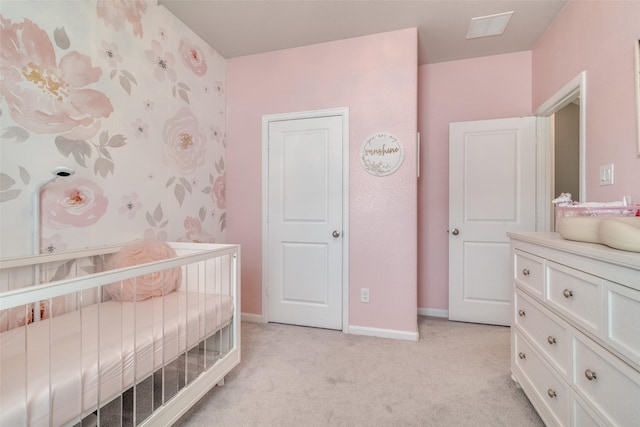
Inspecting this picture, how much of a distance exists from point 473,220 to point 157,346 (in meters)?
2.68

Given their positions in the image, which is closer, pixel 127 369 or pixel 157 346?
pixel 127 369

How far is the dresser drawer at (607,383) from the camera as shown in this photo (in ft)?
2.77

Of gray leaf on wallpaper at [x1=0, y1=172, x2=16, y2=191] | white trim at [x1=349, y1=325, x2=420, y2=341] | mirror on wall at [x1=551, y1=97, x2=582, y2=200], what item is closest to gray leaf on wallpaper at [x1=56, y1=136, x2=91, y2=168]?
gray leaf on wallpaper at [x1=0, y1=172, x2=16, y2=191]

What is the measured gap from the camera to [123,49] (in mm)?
1849

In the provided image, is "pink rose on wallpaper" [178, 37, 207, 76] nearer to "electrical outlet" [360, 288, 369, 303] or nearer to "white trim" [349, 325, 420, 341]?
"electrical outlet" [360, 288, 369, 303]

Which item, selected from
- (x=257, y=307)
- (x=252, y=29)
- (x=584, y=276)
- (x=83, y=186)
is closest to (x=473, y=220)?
(x=584, y=276)

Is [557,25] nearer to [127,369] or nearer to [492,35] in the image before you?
[492,35]

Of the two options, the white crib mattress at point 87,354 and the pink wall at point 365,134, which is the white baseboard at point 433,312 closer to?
the pink wall at point 365,134

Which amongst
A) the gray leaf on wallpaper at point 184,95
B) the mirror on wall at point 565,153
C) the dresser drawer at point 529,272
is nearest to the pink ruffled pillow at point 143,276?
the gray leaf on wallpaper at point 184,95

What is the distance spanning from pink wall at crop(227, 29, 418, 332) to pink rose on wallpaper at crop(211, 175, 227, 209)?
232 mm

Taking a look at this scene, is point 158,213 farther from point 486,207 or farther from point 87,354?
point 486,207

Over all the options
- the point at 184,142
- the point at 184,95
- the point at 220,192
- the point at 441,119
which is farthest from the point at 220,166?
the point at 441,119

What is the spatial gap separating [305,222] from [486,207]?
169 cm

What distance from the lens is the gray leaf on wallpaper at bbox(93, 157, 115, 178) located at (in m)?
1.71
